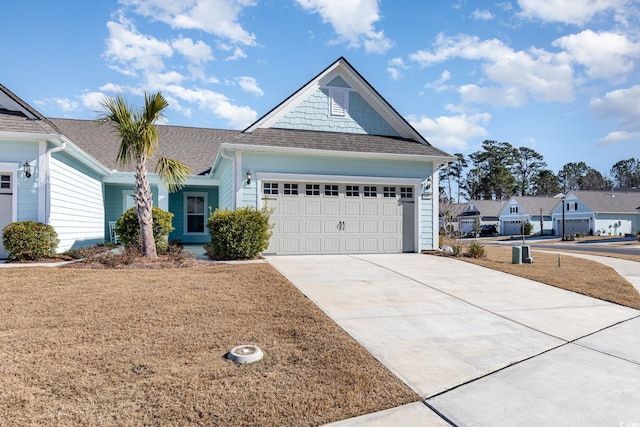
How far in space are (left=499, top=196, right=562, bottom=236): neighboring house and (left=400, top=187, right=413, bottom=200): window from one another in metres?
41.8

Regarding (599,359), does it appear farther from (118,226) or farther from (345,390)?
(118,226)

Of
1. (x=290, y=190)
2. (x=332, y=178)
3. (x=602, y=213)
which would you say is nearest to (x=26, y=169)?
(x=290, y=190)

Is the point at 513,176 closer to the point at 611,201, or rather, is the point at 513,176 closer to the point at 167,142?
the point at 611,201

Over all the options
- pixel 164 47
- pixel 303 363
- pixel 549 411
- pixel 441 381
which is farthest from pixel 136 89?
pixel 549 411

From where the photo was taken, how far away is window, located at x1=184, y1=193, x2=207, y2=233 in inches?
687

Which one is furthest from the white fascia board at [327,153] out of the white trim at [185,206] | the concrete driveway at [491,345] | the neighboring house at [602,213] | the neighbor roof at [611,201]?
the neighbor roof at [611,201]

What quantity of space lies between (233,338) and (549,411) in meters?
3.18

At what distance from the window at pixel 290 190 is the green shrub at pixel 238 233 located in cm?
179

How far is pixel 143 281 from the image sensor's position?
7.29 metres

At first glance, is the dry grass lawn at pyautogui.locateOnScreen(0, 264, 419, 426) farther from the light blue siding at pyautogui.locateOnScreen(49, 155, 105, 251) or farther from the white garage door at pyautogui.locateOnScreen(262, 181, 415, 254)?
the white garage door at pyautogui.locateOnScreen(262, 181, 415, 254)

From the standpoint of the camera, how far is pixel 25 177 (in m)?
10.1

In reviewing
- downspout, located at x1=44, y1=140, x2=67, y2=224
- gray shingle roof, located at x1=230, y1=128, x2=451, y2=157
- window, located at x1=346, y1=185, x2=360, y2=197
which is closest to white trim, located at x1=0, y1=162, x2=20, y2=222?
downspout, located at x1=44, y1=140, x2=67, y2=224

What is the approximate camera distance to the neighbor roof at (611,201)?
1660 inches

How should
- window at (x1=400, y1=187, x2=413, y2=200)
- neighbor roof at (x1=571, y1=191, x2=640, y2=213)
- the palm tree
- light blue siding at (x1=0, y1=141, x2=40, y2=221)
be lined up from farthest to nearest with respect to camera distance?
neighbor roof at (x1=571, y1=191, x2=640, y2=213)
window at (x1=400, y1=187, x2=413, y2=200)
light blue siding at (x1=0, y1=141, x2=40, y2=221)
the palm tree
